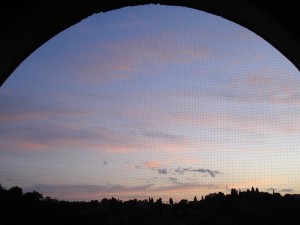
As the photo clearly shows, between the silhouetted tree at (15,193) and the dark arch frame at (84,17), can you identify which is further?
the silhouetted tree at (15,193)

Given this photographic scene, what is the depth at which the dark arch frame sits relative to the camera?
2615 mm

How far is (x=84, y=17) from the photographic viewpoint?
332cm

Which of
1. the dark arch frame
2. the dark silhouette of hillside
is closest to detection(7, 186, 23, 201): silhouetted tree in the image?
the dark silhouette of hillside

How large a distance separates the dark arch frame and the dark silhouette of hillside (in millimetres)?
28850

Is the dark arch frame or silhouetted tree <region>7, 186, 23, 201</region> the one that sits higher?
silhouetted tree <region>7, 186, 23, 201</region>

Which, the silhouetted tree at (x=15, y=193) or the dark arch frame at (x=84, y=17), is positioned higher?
the silhouetted tree at (x=15, y=193)

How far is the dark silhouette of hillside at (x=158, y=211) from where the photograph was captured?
32.3 m

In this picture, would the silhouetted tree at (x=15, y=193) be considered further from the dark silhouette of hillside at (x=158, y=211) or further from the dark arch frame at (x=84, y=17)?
the dark arch frame at (x=84, y=17)

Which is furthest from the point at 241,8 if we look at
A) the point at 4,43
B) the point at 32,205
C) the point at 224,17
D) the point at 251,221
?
the point at 32,205

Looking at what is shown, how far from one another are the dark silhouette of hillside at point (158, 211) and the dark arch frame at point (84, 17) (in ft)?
94.7

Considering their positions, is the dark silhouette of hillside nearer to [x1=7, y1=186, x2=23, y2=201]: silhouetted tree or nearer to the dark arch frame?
[x1=7, y1=186, x2=23, y2=201]: silhouetted tree

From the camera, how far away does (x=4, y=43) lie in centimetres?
291

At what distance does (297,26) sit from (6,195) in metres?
35.0

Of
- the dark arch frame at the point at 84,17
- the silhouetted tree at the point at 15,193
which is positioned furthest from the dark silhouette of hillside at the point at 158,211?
the dark arch frame at the point at 84,17
